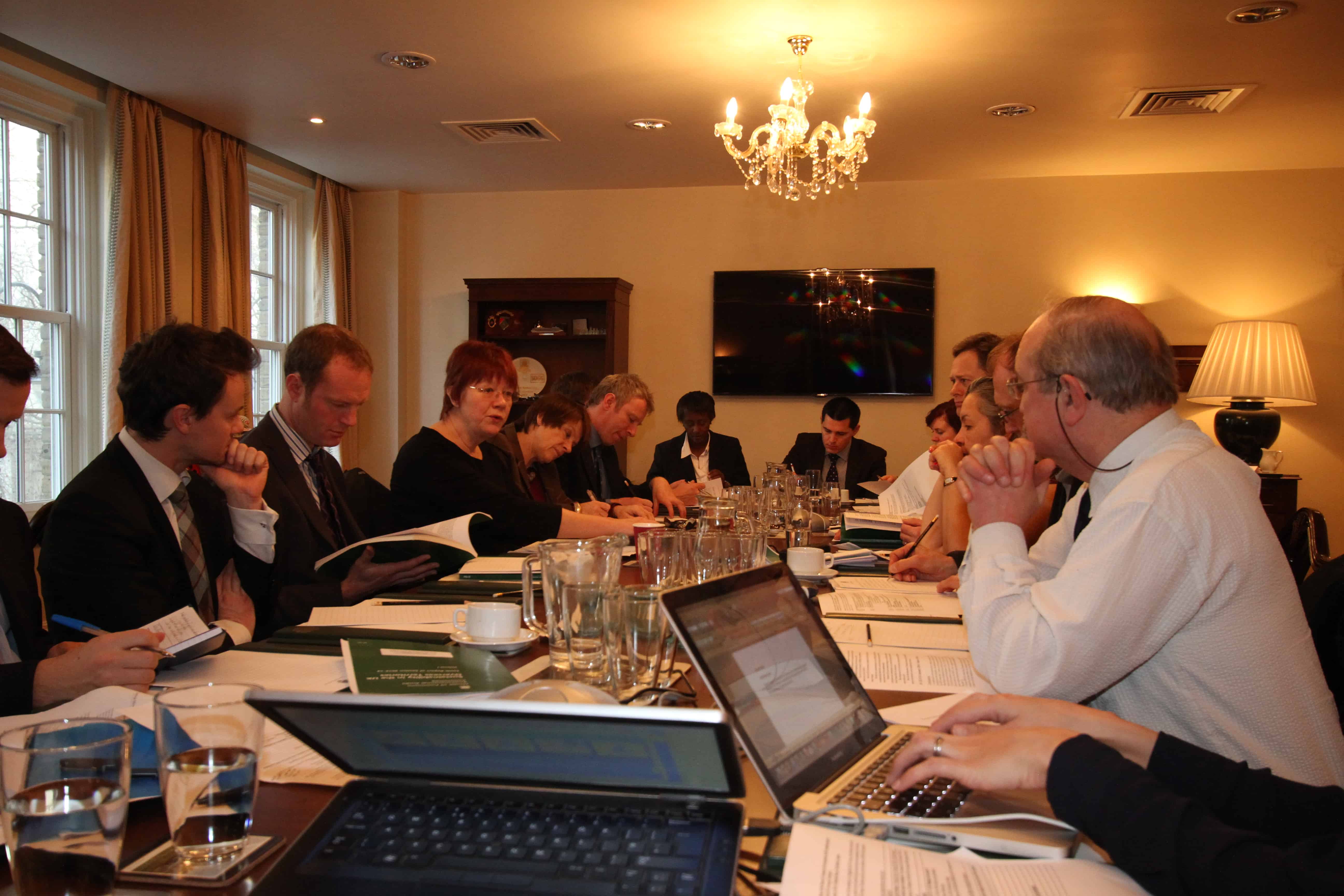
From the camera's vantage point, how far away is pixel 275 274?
6559mm

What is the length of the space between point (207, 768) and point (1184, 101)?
17.7ft

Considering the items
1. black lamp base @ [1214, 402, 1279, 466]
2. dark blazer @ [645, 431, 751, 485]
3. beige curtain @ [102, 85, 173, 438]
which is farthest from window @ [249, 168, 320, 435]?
black lamp base @ [1214, 402, 1279, 466]

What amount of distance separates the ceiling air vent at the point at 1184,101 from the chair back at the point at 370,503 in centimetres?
398

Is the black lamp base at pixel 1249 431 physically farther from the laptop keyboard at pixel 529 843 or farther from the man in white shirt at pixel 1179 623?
the laptop keyboard at pixel 529 843

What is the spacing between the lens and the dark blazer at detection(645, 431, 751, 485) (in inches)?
237

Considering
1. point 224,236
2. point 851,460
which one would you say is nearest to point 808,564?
point 851,460

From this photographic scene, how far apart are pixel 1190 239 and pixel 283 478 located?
19.1 ft

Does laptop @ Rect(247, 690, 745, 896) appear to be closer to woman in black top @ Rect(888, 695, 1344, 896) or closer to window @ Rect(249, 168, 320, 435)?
woman in black top @ Rect(888, 695, 1344, 896)

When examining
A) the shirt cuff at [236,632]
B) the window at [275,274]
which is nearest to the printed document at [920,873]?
the shirt cuff at [236,632]

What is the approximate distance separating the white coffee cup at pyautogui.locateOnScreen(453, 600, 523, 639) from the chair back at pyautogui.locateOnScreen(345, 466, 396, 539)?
5.57 ft

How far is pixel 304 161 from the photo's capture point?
636cm

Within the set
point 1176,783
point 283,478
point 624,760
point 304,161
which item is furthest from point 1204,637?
point 304,161

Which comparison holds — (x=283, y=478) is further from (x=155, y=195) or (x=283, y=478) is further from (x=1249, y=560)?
(x=155, y=195)

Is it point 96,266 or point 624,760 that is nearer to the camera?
point 624,760
